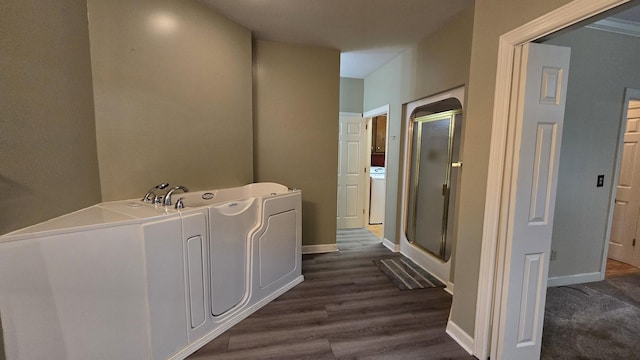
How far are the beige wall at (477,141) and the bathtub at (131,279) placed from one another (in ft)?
5.12

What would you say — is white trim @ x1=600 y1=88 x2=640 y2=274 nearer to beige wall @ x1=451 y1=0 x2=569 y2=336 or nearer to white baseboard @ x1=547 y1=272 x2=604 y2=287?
white baseboard @ x1=547 y1=272 x2=604 y2=287

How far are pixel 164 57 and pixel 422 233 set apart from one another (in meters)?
3.21

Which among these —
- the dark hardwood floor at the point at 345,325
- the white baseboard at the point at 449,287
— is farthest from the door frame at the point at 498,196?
the white baseboard at the point at 449,287

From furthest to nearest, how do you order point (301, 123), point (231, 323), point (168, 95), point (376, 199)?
1. point (376, 199)
2. point (301, 123)
3. point (168, 95)
4. point (231, 323)

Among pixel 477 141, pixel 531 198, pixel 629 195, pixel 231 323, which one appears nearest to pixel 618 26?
pixel 629 195

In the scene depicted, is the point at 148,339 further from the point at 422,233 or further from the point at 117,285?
the point at 422,233

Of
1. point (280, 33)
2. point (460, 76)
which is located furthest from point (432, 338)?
point (280, 33)

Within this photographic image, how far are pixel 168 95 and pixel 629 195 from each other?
512cm

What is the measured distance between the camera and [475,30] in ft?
5.59

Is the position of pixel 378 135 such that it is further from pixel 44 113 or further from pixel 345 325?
pixel 44 113

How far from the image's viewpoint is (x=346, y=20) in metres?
2.62

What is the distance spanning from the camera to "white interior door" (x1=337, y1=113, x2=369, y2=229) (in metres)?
4.56

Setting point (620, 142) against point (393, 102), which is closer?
point (620, 142)

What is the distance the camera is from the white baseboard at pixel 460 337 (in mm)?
1782
